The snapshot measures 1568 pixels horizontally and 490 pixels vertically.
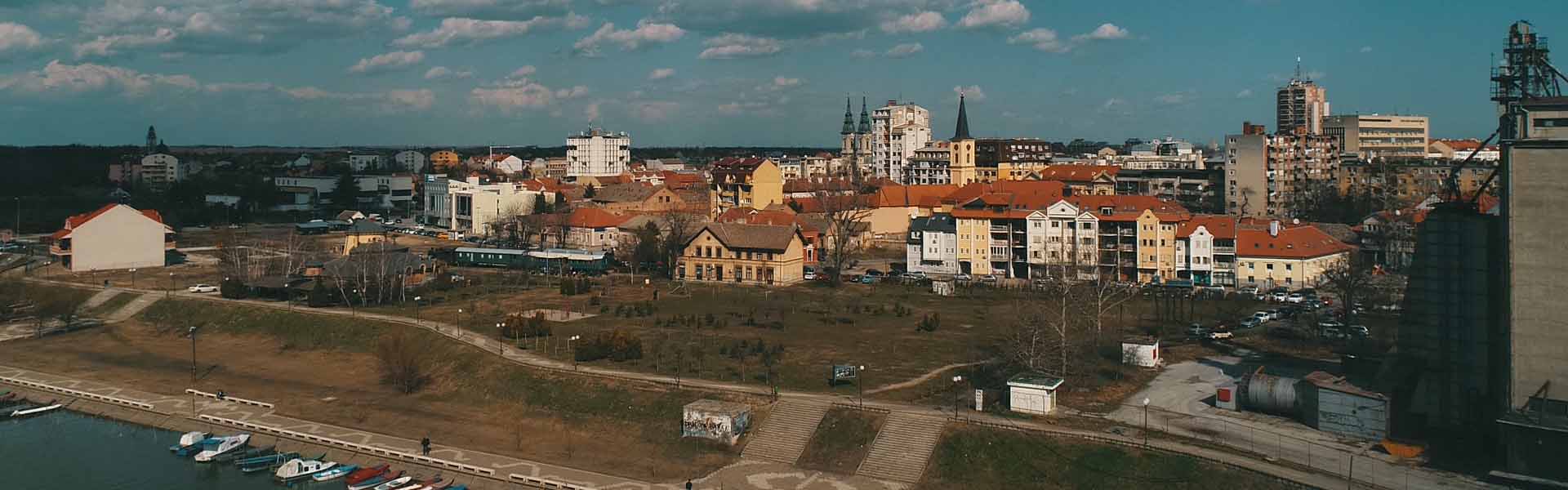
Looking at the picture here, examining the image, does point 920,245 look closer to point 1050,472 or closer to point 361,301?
point 361,301

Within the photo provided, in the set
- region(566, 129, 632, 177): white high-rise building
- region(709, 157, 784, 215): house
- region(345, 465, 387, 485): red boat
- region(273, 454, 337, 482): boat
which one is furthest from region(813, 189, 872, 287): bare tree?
region(566, 129, 632, 177): white high-rise building

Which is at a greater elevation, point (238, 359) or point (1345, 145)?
point (1345, 145)

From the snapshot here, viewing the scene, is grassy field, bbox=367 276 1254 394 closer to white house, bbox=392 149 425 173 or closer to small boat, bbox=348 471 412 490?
small boat, bbox=348 471 412 490

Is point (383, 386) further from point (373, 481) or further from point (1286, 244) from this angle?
point (1286, 244)

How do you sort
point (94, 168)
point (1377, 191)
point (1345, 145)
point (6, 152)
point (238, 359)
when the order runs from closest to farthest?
point (238, 359) → point (1377, 191) → point (1345, 145) → point (94, 168) → point (6, 152)

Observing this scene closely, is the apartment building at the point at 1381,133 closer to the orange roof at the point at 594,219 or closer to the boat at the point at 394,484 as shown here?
the orange roof at the point at 594,219

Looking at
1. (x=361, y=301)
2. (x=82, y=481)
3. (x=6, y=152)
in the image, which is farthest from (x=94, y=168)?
(x=82, y=481)

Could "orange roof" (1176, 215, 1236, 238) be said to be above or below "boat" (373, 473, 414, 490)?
above

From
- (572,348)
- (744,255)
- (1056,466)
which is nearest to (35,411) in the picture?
(572,348)
